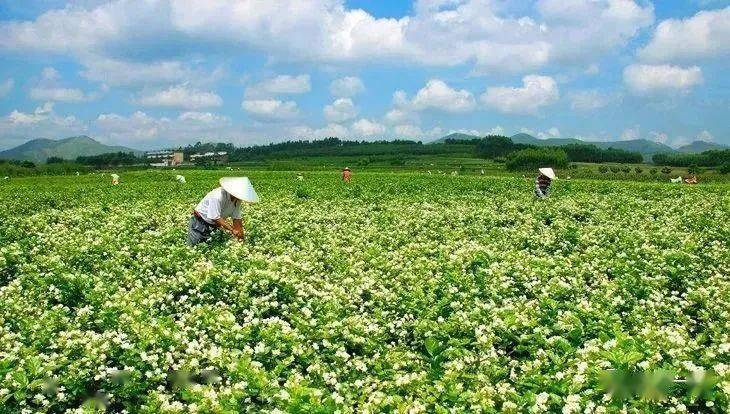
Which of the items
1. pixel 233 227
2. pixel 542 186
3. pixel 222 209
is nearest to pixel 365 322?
pixel 233 227

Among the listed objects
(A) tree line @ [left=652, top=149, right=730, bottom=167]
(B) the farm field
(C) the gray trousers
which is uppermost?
(A) tree line @ [left=652, top=149, right=730, bottom=167]

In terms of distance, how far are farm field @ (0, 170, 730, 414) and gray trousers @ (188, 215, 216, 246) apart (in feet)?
3.22

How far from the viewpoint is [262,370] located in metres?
6.93

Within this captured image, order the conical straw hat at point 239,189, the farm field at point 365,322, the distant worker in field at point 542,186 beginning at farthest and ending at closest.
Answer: the distant worker in field at point 542,186 → the conical straw hat at point 239,189 → the farm field at point 365,322

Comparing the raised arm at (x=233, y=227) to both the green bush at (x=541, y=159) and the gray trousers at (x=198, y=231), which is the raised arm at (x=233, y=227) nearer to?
the gray trousers at (x=198, y=231)

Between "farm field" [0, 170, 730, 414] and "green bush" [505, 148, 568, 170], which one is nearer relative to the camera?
"farm field" [0, 170, 730, 414]

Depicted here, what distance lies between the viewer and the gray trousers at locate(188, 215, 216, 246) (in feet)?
51.0

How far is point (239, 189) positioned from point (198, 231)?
6.35 feet

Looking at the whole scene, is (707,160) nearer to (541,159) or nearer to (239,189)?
(541,159)

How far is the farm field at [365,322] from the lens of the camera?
20.9 ft

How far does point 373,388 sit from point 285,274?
17.3 feet

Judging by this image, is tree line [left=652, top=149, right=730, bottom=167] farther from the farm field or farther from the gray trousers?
the gray trousers

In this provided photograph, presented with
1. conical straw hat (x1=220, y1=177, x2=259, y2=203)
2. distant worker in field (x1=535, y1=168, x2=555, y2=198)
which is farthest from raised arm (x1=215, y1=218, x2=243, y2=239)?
distant worker in field (x1=535, y1=168, x2=555, y2=198)

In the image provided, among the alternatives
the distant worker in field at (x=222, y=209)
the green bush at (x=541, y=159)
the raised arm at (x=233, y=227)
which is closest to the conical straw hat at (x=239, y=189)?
the distant worker in field at (x=222, y=209)
